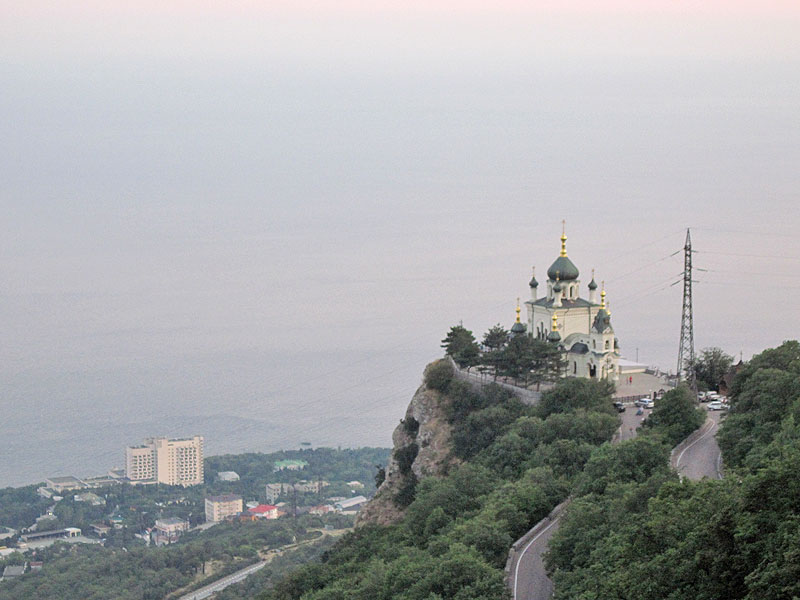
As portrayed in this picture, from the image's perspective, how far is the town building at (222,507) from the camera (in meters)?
49.2

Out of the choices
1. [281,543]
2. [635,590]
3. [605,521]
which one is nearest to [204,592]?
[281,543]

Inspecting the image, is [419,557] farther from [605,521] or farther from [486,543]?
[605,521]

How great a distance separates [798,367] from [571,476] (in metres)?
3.57

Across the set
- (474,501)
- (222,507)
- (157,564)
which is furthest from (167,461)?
(474,501)

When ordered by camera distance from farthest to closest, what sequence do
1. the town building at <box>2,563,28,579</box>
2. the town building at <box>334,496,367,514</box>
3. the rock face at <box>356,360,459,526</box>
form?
1. the town building at <box>334,496,367,514</box>
2. the town building at <box>2,563,28,579</box>
3. the rock face at <box>356,360,459,526</box>

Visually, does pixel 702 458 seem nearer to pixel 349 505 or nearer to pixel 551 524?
pixel 551 524

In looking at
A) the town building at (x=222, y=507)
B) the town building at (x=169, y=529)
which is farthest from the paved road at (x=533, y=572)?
the town building at (x=222, y=507)

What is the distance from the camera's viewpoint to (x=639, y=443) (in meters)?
15.3

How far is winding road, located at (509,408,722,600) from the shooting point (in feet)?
43.7

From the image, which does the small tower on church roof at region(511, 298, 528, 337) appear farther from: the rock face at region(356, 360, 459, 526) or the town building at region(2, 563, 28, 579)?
the town building at region(2, 563, 28, 579)

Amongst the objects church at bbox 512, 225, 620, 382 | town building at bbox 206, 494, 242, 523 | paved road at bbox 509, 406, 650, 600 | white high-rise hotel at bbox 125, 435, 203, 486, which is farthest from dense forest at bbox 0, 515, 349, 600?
paved road at bbox 509, 406, 650, 600

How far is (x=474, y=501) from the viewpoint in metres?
17.9

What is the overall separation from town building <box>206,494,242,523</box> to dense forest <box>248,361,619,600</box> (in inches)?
1040

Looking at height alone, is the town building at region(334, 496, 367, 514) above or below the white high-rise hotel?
below
